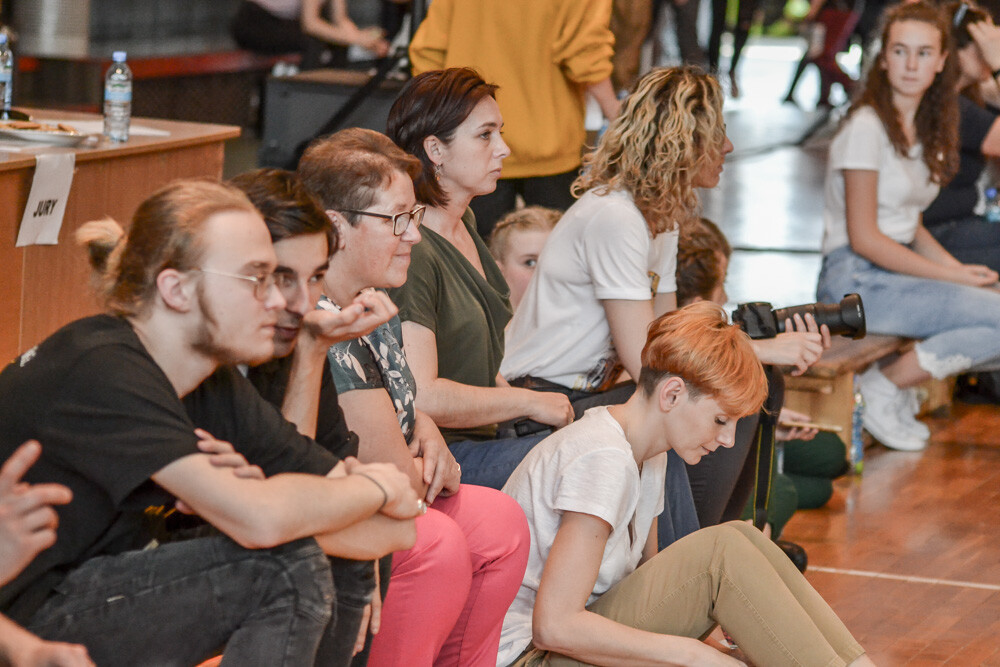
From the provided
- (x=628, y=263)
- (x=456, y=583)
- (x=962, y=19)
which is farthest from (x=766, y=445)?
(x=962, y=19)

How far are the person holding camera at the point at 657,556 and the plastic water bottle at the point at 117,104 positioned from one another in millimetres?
1625

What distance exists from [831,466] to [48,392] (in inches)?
104

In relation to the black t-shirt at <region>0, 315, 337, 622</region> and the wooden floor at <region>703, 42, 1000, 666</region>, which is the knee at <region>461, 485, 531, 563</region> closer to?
the black t-shirt at <region>0, 315, 337, 622</region>

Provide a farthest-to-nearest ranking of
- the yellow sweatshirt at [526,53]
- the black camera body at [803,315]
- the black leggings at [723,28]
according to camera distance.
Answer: the black leggings at [723,28]
the yellow sweatshirt at [526,53]
the black camera body at [803,315]

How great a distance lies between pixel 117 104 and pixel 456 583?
6.09ft

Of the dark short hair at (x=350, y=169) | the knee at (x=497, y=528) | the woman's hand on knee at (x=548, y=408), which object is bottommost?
the knee at (x=497, y=528)

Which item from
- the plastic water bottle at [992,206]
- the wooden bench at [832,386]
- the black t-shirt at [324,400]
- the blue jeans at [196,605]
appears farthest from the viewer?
the plastic water bottle at [992,206]

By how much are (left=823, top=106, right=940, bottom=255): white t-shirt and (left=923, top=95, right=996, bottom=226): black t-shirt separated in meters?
0.34

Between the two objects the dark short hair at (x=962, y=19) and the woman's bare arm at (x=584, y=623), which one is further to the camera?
the dark short hair at (x=962, y=19)

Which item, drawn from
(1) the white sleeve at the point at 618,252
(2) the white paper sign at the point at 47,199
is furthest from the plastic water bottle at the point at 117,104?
(1) the white sleeve at the point at 618,252

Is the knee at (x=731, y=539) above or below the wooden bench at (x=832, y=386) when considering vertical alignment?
above

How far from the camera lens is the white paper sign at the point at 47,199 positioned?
2.83 metres

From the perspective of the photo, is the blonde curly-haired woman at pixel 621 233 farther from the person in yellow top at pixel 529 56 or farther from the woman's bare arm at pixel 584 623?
the person in yellow top at pixel 529 56

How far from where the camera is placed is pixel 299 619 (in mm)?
1604
